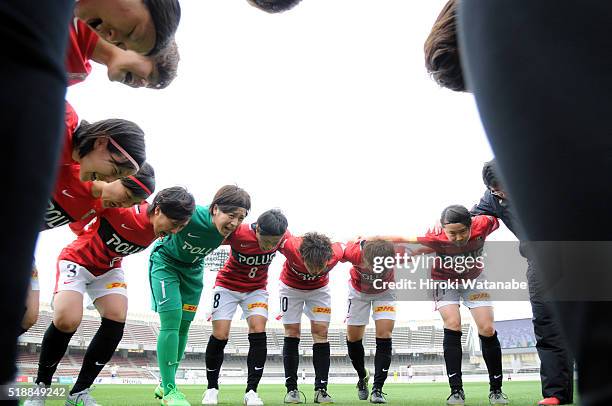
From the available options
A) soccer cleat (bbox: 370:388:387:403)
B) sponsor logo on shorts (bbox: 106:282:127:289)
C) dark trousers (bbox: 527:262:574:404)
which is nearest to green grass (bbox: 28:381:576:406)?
soccer cleat (bbox: 370:388:387:403)

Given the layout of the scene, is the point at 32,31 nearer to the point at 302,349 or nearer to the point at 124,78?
the point at 124,78

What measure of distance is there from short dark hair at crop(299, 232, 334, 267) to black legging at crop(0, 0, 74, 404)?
556 cm

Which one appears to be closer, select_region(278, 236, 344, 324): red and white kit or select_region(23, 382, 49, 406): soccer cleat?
select_region(23, 382, 49, 406): soccer cleat

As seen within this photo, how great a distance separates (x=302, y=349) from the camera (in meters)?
39.0

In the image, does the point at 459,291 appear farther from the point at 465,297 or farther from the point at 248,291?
the point at 248,291

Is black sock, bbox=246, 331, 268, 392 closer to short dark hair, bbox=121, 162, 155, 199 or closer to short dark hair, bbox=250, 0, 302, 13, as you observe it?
short dark hair, bbox=121, 162, 155, 199

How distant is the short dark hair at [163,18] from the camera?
938 mm

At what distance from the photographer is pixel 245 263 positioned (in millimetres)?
5867

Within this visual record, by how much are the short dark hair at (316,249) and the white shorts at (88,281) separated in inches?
84.1

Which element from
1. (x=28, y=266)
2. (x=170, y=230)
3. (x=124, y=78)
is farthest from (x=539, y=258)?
(x=170, y=230)

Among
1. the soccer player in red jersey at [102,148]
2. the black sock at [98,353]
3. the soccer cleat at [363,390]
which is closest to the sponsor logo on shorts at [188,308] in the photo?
the black sock at [98,353]

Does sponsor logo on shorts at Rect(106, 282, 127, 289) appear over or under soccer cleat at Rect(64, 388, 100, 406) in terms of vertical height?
over

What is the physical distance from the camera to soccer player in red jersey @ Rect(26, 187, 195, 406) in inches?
160

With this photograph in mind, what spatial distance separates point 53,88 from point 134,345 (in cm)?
4084
